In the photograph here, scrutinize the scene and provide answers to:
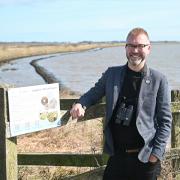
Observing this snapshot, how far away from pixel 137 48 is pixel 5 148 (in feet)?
4.46

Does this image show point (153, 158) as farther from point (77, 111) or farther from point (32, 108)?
point (32, 108)

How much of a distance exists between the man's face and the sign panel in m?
0.70

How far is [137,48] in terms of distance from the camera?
3990 mm

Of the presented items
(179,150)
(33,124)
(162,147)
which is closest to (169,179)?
(179,150)

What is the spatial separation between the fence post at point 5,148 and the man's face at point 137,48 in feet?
3.46

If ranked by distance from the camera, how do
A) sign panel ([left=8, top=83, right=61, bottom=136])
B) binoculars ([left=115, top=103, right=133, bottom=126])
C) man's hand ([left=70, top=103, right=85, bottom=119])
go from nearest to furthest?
sign panel ([left=8, top=83, right=61, bottom=136]) < binoculars ([left=115, top=103, right=133, bottom=126]) < man's hand ([left=70, top=103, right=85, bottom=119])

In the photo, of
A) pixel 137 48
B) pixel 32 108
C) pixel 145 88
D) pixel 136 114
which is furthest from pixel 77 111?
pixel 137 48

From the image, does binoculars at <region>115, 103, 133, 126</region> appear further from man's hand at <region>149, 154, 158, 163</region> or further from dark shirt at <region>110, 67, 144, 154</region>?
man's hand at <region>149, 154, 158, 163</region>

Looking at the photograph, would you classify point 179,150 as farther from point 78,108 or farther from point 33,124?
point 33,124

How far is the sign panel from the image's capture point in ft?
12.8

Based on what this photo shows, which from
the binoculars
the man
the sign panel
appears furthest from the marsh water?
the binoculars

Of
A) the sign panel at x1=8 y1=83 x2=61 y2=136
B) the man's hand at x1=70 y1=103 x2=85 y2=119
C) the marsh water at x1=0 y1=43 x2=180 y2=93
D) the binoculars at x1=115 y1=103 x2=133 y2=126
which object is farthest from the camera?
the marsh water at x1=0 y1=43 x2=180 y2=93

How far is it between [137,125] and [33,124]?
0.86 meters

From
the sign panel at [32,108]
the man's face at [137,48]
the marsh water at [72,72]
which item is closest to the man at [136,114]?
the man's face at [137,48]
